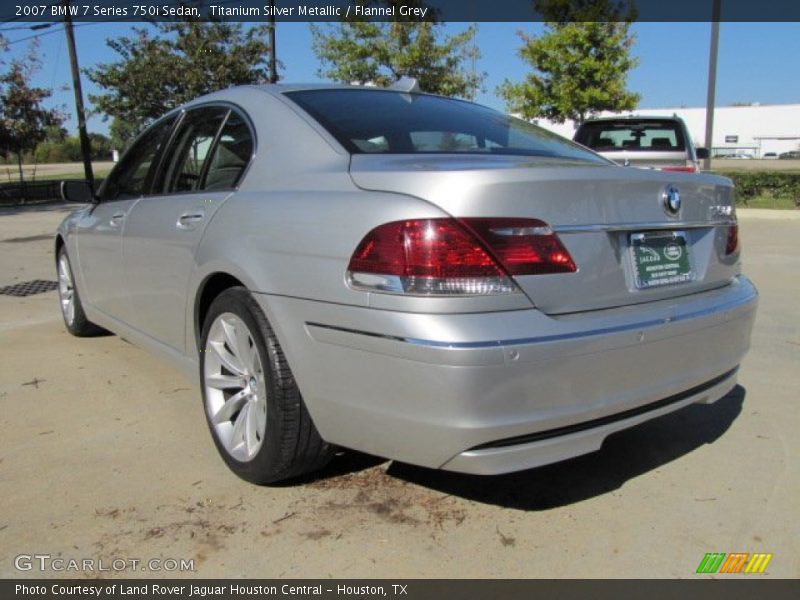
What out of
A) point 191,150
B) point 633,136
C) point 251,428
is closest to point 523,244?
point 251,428

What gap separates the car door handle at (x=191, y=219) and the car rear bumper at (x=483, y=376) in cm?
74

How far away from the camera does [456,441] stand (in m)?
2.19

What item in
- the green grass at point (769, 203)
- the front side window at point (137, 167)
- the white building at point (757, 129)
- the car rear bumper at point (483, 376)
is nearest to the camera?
the car rear bumper at point (483, 376)

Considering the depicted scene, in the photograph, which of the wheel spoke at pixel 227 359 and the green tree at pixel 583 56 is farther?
the green tree at pixel 583 56

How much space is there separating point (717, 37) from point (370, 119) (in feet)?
49.9

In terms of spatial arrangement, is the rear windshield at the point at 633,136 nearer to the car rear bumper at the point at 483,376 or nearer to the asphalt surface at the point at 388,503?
the asphalt surface at the point at 388,503

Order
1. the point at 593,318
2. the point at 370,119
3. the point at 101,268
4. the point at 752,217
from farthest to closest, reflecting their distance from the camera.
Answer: the point at 752,217 < the point at 101,268 < the point at 370,119 < the point at 593,318

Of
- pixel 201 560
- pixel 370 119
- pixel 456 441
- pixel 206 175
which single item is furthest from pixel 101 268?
pixel 456 441

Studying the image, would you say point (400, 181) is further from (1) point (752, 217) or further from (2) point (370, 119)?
(1) point (752, 217)

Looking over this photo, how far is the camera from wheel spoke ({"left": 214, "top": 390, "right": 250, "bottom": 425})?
115 inches

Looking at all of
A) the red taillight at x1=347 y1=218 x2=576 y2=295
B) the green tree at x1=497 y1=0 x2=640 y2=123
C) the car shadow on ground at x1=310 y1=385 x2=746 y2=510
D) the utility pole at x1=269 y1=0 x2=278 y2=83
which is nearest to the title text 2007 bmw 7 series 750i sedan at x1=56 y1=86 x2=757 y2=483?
the red taillight at x1=347 y1=218 x2=576 y2=295

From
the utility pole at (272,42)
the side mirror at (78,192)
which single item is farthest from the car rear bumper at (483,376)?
the utility pole at (272,42)

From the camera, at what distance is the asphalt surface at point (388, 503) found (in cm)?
238

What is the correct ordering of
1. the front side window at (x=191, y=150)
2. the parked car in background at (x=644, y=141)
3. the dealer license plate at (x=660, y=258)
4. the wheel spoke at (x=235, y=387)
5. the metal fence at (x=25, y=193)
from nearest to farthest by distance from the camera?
the dealer license plate at (x=660, y=258) → the wheel spoke at (x=235, y=387) → the front side window at (x=191, y=150) → the parked car in background at (x=644, y=141) → the metal fence at (x=25, y=193)
